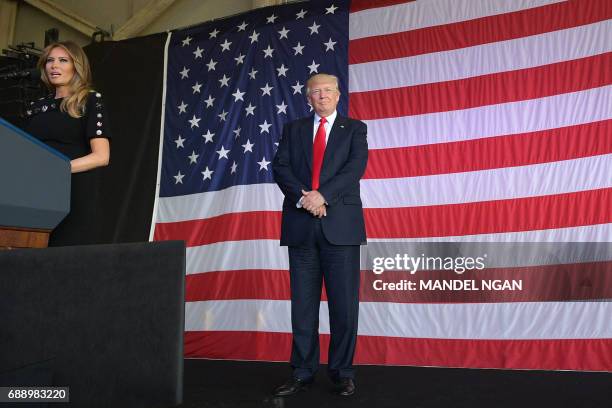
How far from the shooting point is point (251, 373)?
285 centimetres

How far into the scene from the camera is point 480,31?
3184 millimetres

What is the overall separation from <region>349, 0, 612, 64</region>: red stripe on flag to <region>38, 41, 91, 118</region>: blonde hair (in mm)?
2246

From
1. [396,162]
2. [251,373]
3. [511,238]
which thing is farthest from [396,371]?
[396,162]

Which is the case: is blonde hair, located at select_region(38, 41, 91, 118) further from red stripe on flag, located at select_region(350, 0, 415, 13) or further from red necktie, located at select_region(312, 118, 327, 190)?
red stripe on flag, located at select_region(350, 0, 415, 13)

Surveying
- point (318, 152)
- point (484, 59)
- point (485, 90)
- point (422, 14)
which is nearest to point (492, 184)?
point (485, 90)

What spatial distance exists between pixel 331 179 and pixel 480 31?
1.53 metres

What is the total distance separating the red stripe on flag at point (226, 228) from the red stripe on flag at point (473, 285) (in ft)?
0.74

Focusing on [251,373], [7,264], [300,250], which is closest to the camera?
[7,264]

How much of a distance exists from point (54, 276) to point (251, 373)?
2.42 m

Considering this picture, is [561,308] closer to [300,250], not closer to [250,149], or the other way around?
[300,250]

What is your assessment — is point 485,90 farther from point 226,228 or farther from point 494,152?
point 226,228

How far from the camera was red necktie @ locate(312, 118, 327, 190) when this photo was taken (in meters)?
2.32

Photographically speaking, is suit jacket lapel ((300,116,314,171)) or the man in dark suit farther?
suit jacket lapel ((300,116,314,171))

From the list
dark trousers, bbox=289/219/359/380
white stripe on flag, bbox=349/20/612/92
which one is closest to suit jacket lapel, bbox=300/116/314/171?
dark trousers, bbox=289/219/359/380
